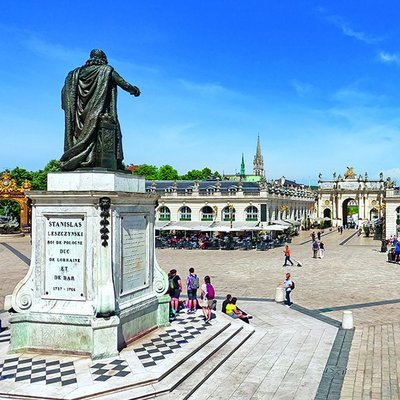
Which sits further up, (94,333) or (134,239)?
(134,239)

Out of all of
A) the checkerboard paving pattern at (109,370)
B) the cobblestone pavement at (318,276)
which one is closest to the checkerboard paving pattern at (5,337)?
the checkerboard paving pattern at (109,370)

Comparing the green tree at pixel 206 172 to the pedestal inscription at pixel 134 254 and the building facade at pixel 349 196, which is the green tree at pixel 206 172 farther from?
the pedestal inscription at pixel 134 254

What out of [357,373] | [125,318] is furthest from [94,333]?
[357,373]

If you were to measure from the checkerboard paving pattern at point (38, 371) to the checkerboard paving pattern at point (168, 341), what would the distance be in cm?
162

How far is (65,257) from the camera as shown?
1095 cm

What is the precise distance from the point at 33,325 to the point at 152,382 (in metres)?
3.43

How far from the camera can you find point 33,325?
10922 millimetres

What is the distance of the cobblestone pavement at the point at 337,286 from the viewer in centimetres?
1088

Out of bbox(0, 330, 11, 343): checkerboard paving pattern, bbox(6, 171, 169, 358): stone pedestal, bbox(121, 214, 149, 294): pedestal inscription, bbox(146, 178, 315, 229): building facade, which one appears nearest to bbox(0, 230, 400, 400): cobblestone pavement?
bbox(6, 171, 169, 358): stone pedestal

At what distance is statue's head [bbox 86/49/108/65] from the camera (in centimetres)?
1180

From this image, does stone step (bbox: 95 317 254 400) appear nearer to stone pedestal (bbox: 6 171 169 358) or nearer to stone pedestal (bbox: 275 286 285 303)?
stone pedestal (bbox: 6 171 169 358)

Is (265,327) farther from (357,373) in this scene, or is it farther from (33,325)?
(33,325)

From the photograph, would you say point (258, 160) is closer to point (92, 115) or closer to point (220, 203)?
point (220, 203)

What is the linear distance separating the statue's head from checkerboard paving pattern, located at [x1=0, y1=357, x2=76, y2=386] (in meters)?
7.24
